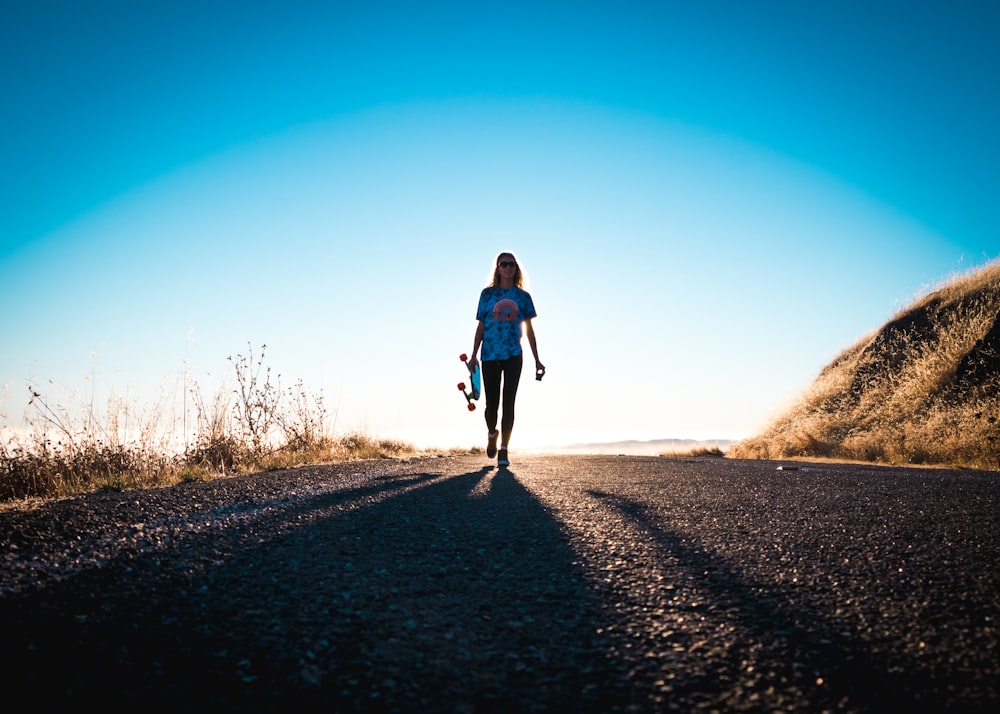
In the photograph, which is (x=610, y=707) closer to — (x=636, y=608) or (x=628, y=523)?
(x=636, y=608)

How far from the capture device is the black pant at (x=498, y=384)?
691cm

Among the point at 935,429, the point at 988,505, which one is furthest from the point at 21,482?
the point at 935,429

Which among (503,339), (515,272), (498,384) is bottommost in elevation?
(498,384)

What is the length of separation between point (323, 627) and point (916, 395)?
13223 mm

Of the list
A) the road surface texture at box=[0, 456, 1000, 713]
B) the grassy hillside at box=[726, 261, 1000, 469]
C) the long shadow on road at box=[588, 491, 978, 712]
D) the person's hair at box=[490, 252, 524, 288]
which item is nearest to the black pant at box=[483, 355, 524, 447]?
the person's hair at box=[490, 252, 524, 288]

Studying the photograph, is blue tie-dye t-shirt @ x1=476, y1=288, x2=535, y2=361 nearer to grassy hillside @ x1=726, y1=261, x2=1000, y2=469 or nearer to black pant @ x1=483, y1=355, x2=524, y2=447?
black pant @ x1=483, y1=355, x2=524, y2=447

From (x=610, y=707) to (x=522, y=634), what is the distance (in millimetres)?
450

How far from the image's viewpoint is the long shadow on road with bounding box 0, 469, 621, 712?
145cm

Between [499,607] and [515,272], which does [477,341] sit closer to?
[515,272]

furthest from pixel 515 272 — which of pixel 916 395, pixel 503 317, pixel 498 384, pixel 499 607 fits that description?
pixel 916 395

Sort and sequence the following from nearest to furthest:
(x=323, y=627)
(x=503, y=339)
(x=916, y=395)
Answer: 1. (x=323, y=627)
2. (x=503, y=339)
3. (x=916, y=395)

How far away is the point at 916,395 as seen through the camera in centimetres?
1178

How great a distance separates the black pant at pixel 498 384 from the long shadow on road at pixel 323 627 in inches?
159

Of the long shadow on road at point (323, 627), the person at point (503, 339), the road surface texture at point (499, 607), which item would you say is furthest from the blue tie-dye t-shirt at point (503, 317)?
the long shadow on road at point (323, 627)
